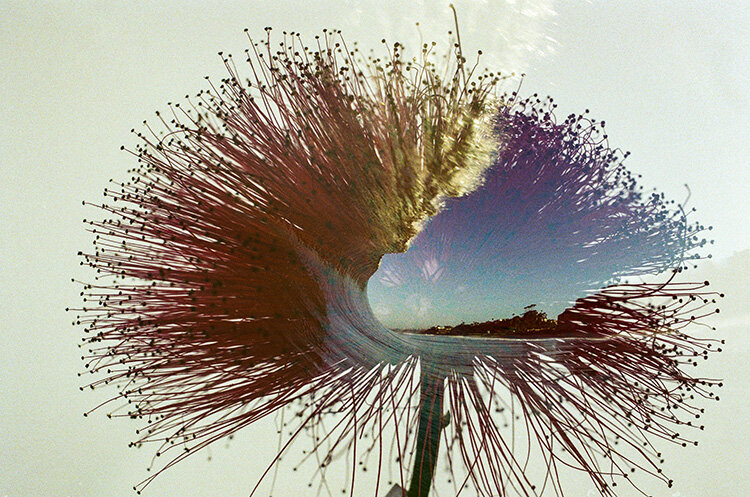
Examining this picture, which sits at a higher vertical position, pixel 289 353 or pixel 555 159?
pixel 555 159

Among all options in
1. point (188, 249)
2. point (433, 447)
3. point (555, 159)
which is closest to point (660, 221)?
point (555, 159)

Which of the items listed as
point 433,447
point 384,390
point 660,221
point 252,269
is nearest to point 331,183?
point 252,269

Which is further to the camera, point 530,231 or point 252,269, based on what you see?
point 530,231

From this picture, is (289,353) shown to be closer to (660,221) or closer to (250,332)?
(250,332)

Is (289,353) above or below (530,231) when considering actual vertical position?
below

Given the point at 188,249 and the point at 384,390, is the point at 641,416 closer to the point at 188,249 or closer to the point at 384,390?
the point at 384,390

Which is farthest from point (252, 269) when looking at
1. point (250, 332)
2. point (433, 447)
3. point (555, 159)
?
point (555, 159)

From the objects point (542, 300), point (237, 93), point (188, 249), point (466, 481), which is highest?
point (237, 93)

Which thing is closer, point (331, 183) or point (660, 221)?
point (331, 183)
